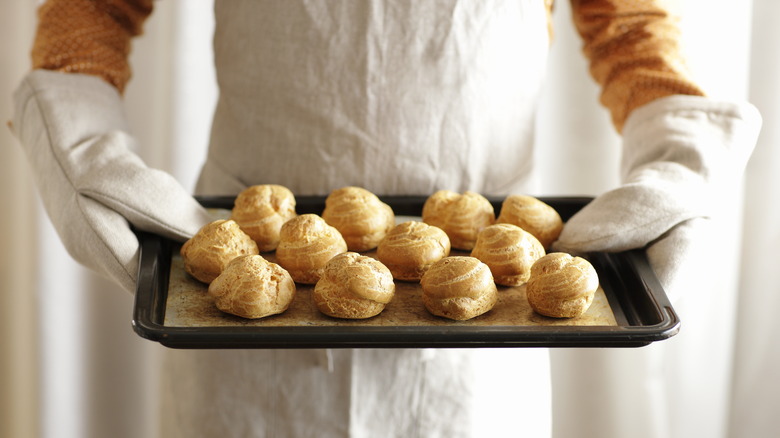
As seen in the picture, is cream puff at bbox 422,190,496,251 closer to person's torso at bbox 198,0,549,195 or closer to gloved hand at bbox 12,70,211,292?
person's torso at bbox 198,0,549,195

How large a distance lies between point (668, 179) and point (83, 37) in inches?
31.0

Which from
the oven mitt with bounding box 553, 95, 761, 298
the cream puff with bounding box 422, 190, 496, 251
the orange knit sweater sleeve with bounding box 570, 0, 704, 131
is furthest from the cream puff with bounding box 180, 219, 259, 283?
the orange knit sweater sleeve with bounding box 570, 0, 704, 131

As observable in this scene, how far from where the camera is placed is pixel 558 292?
32.2 inches

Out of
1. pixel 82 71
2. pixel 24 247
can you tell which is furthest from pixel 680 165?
pixel 24 247

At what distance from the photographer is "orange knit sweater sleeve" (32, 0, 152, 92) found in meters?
1.16

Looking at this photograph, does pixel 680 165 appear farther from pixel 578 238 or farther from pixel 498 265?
pixel 498 265

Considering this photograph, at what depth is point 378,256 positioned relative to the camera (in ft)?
3.16

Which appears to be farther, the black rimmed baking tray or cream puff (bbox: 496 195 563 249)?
cream puff (bbox: 496 195 563 249)

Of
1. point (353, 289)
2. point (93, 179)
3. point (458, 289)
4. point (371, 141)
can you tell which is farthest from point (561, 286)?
point (93, 179)

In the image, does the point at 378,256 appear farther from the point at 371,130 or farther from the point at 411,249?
the point at 371,130

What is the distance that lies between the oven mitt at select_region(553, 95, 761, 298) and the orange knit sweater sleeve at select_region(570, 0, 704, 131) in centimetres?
2

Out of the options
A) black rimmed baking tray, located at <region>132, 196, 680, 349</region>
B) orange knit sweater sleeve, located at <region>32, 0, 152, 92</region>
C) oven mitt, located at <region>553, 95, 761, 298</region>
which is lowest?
black rimmed baking tray, located at <region>132, 196, 680, 349</region>

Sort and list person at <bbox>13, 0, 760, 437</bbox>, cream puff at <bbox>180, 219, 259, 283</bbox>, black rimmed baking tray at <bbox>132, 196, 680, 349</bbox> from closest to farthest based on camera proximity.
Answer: black rimmed baking tray at <bbox>132, 196, 680, 349</bbox> < cream puff at <bbox>180, 219, 259, 283</bbox> < person at <bbox>13, 0, 760, 437</bbox>

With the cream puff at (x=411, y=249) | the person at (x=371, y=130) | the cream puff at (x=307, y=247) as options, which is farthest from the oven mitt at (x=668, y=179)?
the cream puff at (x=307, y=247)
